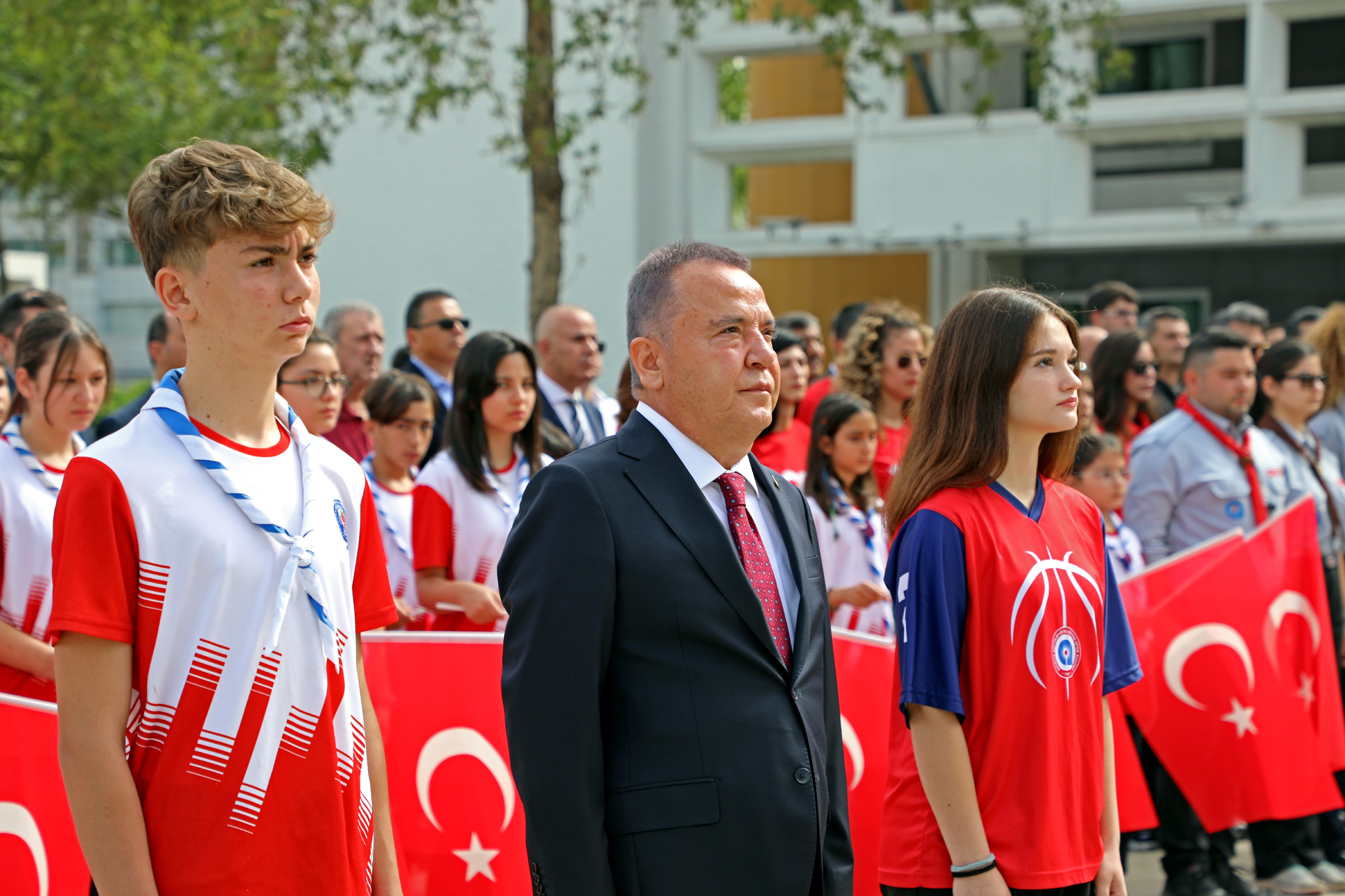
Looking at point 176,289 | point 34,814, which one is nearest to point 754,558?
point 176,289

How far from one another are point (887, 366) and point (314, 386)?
2.68 metres

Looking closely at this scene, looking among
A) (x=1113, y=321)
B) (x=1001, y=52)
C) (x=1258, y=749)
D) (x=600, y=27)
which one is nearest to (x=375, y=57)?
(x=600, y=27)

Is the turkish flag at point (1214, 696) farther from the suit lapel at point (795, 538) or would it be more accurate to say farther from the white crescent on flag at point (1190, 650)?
the suit lapel at point (795, 538)

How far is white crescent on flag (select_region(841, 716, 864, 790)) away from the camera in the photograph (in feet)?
14.6

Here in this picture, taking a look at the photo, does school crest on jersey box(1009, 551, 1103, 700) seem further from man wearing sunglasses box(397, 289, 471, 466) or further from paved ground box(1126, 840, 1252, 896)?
man wearing sunglasses box(397, 289, 471, 466)

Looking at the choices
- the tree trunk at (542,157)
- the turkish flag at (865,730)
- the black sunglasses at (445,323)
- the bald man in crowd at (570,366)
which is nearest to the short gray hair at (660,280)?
the turkish flag at (865,730)

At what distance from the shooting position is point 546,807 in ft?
7.30

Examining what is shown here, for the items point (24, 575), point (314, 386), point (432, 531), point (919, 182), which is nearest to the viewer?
point (24, 575)

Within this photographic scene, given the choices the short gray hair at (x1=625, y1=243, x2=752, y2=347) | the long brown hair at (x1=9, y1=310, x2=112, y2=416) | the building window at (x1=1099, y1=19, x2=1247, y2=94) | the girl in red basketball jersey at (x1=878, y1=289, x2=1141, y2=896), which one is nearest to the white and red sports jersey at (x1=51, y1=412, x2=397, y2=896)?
the short gray hair at (x1=625, y1=243, x2=752, y2=347)

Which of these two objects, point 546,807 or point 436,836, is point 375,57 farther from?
point 546,807

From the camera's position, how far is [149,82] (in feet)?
65.7

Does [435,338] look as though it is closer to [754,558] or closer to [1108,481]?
[1108,481]

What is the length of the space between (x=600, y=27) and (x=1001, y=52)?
382 cm

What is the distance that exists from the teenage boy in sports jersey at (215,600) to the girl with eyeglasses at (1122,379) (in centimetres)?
573
